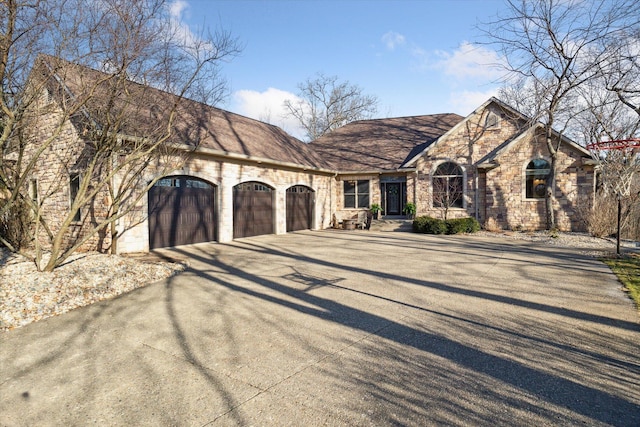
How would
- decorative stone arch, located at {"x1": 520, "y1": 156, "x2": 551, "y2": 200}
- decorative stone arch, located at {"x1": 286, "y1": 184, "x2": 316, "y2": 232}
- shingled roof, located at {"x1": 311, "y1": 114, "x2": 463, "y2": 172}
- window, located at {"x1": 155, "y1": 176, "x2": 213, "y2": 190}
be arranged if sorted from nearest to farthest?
window, located at {"x1": 155, "y1": 176, "x2": 213, "y2": 190}, decorative stone arch, located at {"x1": 520, "y1": 156, "x2": 551, "y2": 200}, decorative stone arch, located at {"x1": 286, "y1": 184, "x2": 316, "y2": 232}, shingled roof, located at {"x1": 311, "y1": 114, "x2": 463, "y2": 172}

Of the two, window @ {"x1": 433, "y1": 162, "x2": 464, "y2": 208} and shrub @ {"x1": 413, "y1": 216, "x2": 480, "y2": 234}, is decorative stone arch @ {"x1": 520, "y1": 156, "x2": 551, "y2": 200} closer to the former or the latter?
window @ {"x1": 433, "y1": 162, "x2": 464, "y2": 208}

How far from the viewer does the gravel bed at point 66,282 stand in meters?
5.47

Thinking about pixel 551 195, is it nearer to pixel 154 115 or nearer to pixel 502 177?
pixel 502 177

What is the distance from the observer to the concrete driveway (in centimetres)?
291

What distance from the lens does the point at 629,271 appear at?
26.3 ft

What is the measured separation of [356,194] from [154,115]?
42.1 feet

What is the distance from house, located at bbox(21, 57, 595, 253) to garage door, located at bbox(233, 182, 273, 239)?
45 millimetres

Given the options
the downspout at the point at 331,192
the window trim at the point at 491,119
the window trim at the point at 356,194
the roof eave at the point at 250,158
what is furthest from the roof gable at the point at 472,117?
the roof eave at the point at 250,158

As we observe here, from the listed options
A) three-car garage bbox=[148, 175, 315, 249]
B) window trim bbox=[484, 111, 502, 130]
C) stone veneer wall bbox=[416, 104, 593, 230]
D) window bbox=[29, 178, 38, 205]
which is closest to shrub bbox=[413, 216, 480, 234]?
stone veneer wall bbox=[416, 104, 593, 230]

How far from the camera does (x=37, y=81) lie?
680cm

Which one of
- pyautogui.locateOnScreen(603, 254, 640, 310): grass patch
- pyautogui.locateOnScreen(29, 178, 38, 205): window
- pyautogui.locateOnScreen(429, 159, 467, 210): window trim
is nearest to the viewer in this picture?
pyautogui.locateOnScreen(603, 254, 640, 310): grass patch

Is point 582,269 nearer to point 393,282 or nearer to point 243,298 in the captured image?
point 393,282

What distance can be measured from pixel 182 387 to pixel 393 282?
4.84 metres

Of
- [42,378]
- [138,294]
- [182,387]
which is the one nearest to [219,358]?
[182,387]
